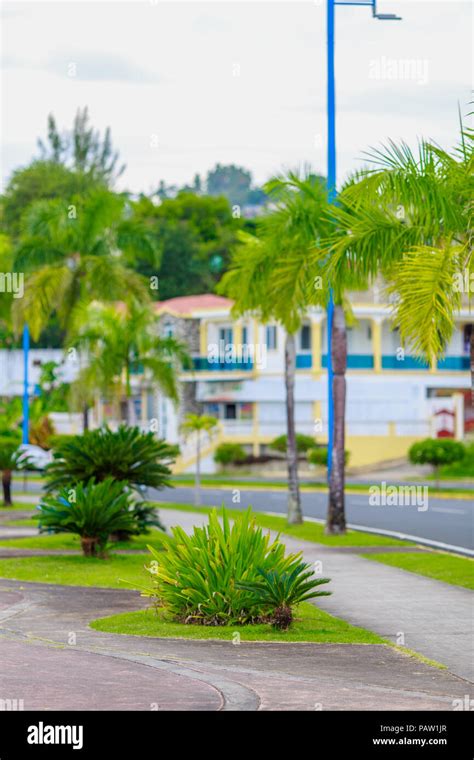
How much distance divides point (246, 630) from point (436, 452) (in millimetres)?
35788

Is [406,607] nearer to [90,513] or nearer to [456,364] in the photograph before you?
[90,513]

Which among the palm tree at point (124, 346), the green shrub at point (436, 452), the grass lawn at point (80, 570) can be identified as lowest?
the green shrub at point (436, 452)

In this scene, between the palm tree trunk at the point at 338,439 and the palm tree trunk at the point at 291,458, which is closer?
the palm tree trunk at the point at 338,439

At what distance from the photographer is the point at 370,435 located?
6294 cm

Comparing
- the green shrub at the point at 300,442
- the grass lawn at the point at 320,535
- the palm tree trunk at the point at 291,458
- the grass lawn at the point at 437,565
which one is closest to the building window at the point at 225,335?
the green shrub at the point at 300,442

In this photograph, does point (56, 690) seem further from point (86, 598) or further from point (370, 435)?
point (370, 435)

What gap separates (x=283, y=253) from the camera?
87.8ft

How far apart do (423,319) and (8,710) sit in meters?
7.70

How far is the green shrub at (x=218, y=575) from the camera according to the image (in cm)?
1435

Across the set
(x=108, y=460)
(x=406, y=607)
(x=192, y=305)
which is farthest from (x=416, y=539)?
(x=192, y=305)

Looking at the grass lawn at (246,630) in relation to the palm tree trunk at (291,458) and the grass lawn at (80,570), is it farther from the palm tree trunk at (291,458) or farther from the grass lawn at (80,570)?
the palm tree trunk at (291,458)

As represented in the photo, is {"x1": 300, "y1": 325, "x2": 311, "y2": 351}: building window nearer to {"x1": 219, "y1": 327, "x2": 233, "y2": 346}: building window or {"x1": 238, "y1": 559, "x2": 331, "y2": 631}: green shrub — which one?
{"x1": 219, "y1": 327, "x2": 233, "y2": 346}: building window

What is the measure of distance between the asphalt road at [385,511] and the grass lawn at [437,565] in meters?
2.14
